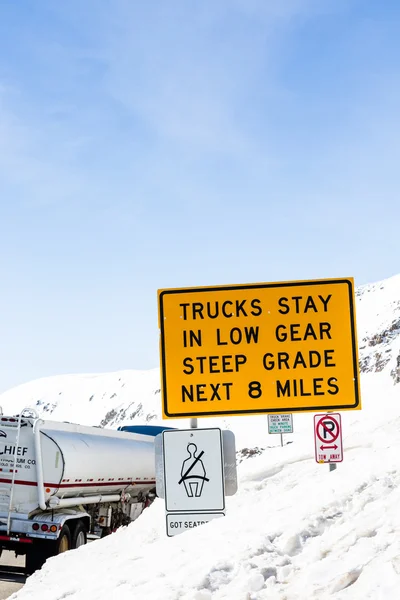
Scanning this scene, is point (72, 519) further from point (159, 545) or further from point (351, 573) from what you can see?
point (351, 573)

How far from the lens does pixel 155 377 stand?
16912cm

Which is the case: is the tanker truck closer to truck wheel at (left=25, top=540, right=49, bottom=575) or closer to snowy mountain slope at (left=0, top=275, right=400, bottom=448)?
truck wheel at (left=25, top=540, right=49, bottom=575)

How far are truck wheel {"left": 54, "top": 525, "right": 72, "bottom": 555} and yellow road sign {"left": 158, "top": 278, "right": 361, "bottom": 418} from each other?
874cm

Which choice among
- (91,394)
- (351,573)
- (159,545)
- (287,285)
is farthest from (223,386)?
(91,394)

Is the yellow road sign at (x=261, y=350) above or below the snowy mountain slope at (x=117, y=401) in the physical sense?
above

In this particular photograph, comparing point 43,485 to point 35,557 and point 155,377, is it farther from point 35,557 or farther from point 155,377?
point 155,377

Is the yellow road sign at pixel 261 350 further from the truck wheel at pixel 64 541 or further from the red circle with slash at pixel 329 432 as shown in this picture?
the truck wheel at pixel 64 541

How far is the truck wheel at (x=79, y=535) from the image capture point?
15949 millimetres

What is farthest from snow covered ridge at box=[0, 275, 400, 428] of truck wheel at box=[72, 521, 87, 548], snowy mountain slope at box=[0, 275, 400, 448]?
truck wheel at box=[72, 521, 87, 548]

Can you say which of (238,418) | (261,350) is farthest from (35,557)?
(238,418)

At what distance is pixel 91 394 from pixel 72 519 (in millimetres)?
178337

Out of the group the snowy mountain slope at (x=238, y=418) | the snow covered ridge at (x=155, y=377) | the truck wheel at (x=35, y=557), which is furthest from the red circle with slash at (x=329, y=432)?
the snow covered ridge at (x=155, y=377)

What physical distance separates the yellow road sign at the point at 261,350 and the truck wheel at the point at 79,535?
951 centimetres

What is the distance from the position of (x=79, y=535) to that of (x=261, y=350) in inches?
408
